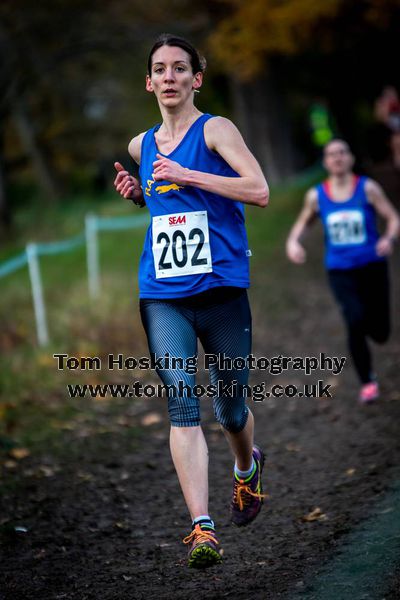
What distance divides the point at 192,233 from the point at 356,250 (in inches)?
138

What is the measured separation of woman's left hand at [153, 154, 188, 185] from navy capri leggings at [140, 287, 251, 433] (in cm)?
54

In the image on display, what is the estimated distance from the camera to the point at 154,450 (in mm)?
7211

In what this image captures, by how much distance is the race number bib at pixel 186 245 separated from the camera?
437 cm

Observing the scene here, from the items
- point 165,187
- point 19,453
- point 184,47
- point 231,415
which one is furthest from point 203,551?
point 19,453

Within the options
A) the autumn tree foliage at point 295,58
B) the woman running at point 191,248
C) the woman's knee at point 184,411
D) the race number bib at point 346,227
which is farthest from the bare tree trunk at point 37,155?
the woman's knee at point 184,411

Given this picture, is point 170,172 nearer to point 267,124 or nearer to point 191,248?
point 191,248

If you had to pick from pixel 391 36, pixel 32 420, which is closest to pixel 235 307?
pixel 32 420

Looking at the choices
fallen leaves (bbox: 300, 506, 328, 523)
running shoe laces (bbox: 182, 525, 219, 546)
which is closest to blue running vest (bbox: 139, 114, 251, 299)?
running shoe laces (bbox: 182, 525, 219, 546)

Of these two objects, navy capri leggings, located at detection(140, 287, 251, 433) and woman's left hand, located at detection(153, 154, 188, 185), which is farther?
navy capri leggings, located at detection(140, 287, 251, 433)

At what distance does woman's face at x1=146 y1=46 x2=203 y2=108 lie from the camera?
4.41 metres

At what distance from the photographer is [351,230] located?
7699 mm

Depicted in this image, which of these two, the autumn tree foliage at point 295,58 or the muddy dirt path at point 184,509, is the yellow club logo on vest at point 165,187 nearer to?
the muddy dirt path at point 184,509

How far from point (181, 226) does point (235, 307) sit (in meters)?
0.44

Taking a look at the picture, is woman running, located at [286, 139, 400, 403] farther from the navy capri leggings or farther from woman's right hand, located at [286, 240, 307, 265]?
the navy capri leggings
